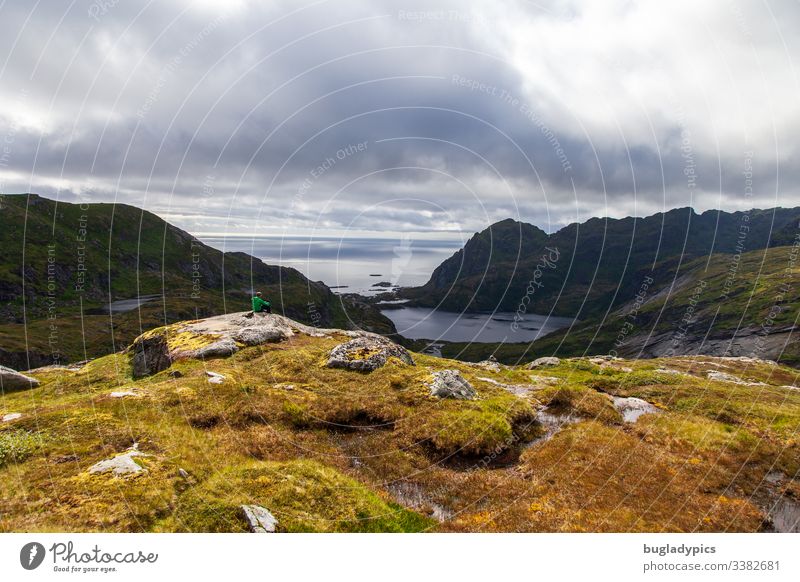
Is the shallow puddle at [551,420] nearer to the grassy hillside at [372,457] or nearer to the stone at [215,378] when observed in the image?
the grassy hillside at [372,457]

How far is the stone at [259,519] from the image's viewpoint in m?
12.5

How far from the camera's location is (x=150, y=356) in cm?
3834

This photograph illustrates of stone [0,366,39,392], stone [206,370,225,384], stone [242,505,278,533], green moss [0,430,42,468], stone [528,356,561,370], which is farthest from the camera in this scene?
stone [528,356,561,370]

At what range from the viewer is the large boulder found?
3294 centimetres

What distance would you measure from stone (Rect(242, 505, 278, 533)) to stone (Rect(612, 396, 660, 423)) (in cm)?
2727

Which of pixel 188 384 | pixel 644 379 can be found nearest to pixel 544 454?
pixel 188 384

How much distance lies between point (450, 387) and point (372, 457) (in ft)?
31.7

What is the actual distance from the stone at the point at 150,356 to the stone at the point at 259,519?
26008mm

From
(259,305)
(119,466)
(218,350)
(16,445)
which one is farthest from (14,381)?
(119,466)

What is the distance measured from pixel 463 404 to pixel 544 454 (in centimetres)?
599

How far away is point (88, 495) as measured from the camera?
1280 cm

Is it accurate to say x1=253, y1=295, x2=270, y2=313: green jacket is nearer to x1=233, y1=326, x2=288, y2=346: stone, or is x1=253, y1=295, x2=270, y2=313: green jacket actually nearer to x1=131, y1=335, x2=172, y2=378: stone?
x1=233, y1=326, x2=288, y2=346: stone

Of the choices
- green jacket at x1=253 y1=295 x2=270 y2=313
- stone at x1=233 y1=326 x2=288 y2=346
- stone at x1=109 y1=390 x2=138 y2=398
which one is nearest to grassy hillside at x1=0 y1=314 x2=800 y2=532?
stone at x1=109 y1=390 x2=138 y2=398

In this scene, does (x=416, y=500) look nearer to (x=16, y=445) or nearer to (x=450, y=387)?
(x=450, y=387)
